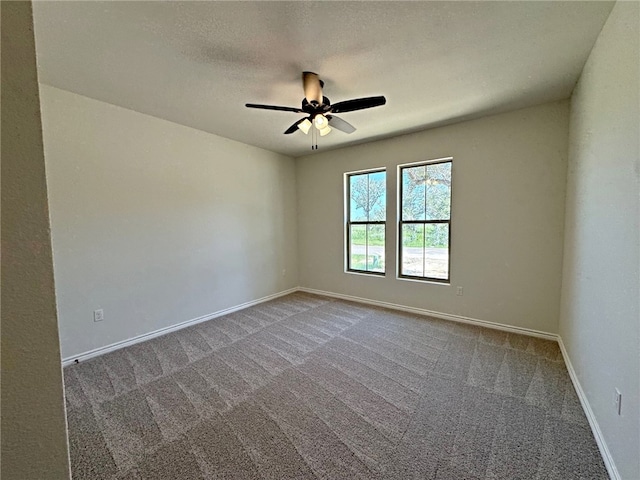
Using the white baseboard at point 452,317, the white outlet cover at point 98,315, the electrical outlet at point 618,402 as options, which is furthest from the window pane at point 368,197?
the white outlet cover at point 98,315

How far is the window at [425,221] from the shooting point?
3844 millimetres

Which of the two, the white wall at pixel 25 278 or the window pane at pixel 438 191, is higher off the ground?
the window pane at pixel 438 191

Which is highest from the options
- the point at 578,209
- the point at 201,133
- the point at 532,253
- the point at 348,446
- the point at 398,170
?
the point at 201,133

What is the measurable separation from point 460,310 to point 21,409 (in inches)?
159

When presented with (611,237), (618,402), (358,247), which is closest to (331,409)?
(618,402)

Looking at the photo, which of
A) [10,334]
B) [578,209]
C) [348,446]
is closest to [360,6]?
[10,334]

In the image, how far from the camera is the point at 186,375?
251 cm

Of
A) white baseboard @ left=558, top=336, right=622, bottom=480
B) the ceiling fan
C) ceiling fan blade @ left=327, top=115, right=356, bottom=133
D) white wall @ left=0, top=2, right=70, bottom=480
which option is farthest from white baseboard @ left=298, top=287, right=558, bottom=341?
white wall @ left=0, top=2, right=70, bottom=480

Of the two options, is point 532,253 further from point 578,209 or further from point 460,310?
point 460,310

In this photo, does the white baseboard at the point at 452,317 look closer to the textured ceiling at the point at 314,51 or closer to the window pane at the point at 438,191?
the window pane at the point at 438,191

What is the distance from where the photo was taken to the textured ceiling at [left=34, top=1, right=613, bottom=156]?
1706 millimetres

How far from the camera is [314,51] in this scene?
6.78 feet

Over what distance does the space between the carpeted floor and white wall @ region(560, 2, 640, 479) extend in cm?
34

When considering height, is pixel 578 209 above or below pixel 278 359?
above
